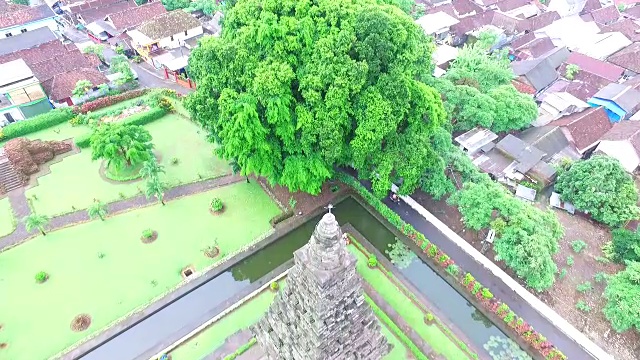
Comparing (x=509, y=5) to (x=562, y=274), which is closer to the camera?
(x=562, y=274)

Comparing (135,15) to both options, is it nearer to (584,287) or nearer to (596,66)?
(596,66)

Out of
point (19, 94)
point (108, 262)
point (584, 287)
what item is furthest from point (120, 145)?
point (584, 287)

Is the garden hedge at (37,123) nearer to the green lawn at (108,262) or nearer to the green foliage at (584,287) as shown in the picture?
the green lawn at (108,262)

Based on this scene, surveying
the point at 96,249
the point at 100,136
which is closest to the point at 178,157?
the point at 100,136

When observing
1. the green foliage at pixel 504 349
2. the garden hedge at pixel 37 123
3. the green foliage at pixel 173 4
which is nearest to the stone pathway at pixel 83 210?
the garden hedge at pixel 37 123

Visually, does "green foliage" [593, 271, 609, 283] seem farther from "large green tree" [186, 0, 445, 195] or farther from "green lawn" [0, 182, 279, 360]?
"green lawn" [0, 182, 279, 360]

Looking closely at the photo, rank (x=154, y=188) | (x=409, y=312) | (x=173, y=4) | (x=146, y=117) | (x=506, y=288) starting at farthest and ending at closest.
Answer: (x=173, y=4) → (x=146, y=117) → (x=154, y=188) → (x=506, y=288) → (x=409, y=312)

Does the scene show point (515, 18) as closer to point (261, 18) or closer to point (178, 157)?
point (261, 18)

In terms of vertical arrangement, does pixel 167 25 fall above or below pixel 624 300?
above
